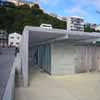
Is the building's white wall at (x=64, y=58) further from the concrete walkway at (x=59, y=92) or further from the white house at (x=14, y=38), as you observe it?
the white house at (x=14, y=38)

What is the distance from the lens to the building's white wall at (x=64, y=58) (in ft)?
28.1

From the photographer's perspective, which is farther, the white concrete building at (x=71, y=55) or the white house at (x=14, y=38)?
the white house at (x=14, y=38)

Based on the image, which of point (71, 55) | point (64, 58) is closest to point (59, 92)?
point (64, 58)

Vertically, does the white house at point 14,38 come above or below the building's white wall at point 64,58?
above

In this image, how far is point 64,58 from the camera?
8.79 meters

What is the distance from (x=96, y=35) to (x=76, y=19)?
213 feet

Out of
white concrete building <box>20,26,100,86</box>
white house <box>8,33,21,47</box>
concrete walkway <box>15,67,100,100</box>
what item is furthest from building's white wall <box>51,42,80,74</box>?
white house <box>8,33,21,47</box>

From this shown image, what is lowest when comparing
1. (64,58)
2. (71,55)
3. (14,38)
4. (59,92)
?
(59,92)

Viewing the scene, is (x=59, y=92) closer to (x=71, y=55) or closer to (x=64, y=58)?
(x=64, y=58)

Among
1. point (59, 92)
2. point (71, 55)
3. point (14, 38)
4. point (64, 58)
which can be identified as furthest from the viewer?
point (14, 38)

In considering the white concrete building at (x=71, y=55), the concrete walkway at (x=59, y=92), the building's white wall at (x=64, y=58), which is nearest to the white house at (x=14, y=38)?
the white concrete building at (x=71, y=55)

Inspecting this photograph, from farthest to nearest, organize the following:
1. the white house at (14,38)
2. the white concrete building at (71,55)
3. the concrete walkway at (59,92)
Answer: the white house at (14,38) < the white concrete building at (71,55) < the concrete walkway at (59,92)

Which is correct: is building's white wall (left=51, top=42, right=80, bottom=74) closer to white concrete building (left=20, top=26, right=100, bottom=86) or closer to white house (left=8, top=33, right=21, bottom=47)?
white concrete building (left=20, top=26, right=100, bottom=86)

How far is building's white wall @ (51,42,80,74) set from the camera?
8.58m
